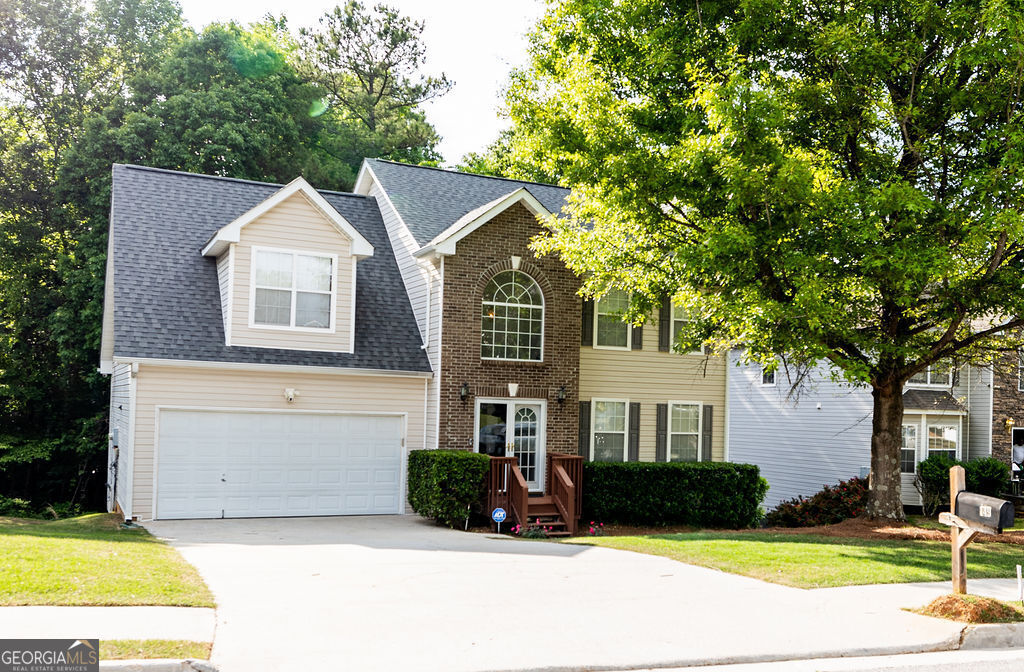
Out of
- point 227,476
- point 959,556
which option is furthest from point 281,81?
point 959,556

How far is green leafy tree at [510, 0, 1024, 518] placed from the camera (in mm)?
14047

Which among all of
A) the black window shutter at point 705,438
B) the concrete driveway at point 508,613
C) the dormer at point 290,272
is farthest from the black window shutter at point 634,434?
the concrete driveway at point 508,613

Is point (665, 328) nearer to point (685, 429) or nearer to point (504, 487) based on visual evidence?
point (685, 429)

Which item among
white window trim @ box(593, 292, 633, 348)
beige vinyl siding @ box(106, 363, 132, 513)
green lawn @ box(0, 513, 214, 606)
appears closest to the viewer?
green lawn @ box(0, 513, 214, 606)

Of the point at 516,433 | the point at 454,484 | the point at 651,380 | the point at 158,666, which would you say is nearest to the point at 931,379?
the point at 651,380

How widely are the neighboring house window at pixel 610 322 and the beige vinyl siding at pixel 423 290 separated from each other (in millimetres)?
4018

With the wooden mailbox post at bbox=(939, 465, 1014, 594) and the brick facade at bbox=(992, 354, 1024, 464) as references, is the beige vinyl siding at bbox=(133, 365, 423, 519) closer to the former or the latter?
the wooden mailbox post at bbox=(939, 465, 1014, 594)

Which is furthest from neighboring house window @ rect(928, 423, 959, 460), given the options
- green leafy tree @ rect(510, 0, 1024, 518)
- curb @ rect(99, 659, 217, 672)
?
curb @ rect(99, 659, 217, 672)

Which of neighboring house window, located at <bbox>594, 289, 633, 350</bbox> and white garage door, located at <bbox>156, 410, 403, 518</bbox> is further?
neighboring house window, located at <bbox>594, 289, 633, 350</bbox>

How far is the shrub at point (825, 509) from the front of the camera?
21359mm

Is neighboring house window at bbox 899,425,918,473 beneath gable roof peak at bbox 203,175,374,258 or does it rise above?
beneath

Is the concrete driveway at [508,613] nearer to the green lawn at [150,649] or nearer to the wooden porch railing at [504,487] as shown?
the green lawn at [150,649]

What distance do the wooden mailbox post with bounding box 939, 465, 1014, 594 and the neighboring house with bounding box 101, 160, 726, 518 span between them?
1025 centimetres

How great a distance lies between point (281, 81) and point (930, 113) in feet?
82.2
